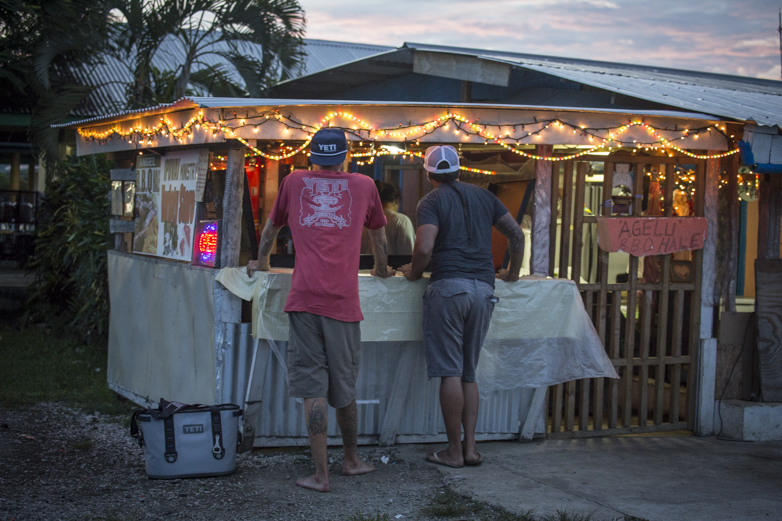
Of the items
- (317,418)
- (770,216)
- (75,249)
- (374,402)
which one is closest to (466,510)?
(317,418)

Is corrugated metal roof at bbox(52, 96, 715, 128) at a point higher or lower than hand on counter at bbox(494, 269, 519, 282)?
higher

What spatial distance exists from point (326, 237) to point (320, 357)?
65 cm

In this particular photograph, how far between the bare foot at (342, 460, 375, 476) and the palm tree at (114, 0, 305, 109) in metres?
6.57

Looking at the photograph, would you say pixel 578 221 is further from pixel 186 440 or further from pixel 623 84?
pixel 186 440

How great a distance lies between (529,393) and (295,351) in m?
1.98

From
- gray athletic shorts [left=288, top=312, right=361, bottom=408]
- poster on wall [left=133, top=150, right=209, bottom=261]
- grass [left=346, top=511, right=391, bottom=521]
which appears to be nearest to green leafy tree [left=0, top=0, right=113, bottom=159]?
poster on wall [left=133, top=150, right=209, bottom=261]

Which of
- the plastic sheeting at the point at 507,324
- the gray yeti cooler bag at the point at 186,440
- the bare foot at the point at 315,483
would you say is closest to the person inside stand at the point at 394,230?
the plastic sheeting at the point at 507,324

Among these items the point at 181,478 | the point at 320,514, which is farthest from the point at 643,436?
the point at 181,478

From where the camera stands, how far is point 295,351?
412 centimetres

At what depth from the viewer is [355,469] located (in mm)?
4414

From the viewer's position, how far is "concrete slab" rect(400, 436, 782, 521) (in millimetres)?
3961

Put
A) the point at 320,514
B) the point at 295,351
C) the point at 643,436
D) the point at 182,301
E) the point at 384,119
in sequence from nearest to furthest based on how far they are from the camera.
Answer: the point at 320,514 → the point at 295,351 → the point at 384,119 → the point at 182,301 → the point at 643,436

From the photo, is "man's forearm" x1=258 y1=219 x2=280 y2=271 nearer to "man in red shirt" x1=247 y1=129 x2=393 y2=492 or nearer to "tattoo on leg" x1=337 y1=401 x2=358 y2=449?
"man in red shirt" x1=247 y1=129 x2=393 y2=492

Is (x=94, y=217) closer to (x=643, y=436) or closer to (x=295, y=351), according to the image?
(x=295, y=351)
